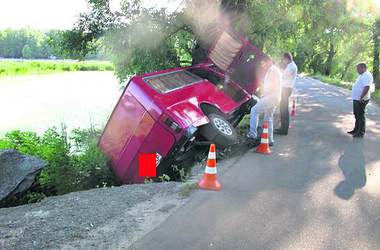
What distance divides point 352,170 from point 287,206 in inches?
87.1

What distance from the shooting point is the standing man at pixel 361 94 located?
761 centimetres

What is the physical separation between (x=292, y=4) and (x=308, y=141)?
788cm

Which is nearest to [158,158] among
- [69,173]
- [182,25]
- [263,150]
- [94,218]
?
[94,218]

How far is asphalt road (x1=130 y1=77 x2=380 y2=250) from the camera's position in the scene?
314 cm

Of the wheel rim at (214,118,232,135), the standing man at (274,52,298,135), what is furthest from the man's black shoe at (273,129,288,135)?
the wheel rim at (214,118,232,135)

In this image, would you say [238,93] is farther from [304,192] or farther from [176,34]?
[176,34]

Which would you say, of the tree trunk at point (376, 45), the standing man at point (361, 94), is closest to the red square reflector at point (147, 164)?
the standing man at point (361, 94)

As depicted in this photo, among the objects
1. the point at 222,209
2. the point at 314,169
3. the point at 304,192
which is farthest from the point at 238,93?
the point at 222,209

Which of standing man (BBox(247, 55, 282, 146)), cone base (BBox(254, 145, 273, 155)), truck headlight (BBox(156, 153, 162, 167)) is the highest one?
standing man (BBox(247, 55, 282, 146))

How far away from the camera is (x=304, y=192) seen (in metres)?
4.44

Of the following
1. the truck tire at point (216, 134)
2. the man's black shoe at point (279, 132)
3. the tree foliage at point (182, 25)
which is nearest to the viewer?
the truck tire at point (216, 134)

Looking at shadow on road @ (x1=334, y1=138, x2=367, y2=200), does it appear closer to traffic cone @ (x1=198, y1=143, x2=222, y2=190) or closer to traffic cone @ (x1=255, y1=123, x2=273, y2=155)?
traffic cone @ (x1=255, y1=123, x2=273, y2=155)

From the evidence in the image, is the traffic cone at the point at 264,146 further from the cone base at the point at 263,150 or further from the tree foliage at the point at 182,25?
the tree foliage at the point at 182,25

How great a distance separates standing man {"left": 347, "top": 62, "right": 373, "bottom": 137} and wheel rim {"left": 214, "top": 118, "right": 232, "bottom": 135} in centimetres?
383
